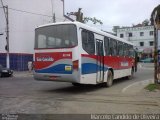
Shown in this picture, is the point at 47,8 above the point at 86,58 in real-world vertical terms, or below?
above

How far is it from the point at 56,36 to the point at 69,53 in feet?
3.79

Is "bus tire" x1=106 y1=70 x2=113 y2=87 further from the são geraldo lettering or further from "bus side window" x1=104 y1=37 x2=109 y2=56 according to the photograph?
the são geraldo lettering

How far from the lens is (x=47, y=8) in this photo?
44.3m

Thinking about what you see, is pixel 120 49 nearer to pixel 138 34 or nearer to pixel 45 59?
pixel 45 59

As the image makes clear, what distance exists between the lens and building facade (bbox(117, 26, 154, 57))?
80106 mm

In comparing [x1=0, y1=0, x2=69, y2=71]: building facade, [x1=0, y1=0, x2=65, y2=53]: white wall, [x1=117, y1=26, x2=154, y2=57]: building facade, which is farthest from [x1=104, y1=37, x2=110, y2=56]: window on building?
[x1=117, y1=26, x2=154, y2=57]: building facade

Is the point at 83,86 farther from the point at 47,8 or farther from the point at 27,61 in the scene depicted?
the point at 47,8

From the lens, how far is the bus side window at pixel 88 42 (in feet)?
47.5

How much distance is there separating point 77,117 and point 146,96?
5363mm

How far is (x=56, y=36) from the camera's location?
14.5 m

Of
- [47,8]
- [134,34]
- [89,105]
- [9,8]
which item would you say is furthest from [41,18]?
[134,34]

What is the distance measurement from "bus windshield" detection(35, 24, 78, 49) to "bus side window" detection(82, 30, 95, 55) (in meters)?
0.64

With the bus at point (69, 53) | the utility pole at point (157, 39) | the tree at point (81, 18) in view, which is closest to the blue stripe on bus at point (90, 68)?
the bus at point (69, 53)

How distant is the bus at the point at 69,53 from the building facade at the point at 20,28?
20993 mm
